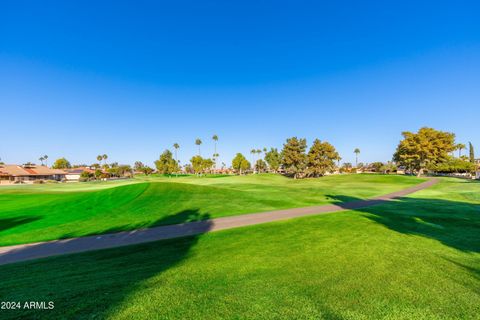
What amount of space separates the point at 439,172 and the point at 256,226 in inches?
4329

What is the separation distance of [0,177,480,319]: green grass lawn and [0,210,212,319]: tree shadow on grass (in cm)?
3

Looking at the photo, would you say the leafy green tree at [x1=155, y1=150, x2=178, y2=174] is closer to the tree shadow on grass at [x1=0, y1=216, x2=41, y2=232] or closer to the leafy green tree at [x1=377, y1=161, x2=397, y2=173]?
the tree shadow on grass at [x1=0, y1=216, x2=41, y2=232]

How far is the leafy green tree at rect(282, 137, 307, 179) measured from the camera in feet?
249

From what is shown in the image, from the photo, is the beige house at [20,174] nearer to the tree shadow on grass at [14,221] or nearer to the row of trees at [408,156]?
the row of trees at [408,156]

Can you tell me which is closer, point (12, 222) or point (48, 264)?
point (48, 264)

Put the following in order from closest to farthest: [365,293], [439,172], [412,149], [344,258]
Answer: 1. [365,293]
2. [344,258]
3. [412,149]
4. [439,172]

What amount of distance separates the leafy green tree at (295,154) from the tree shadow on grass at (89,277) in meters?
68.7

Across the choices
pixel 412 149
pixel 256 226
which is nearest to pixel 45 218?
pixel 256 226

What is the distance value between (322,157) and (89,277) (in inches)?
2948

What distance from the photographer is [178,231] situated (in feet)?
42.4

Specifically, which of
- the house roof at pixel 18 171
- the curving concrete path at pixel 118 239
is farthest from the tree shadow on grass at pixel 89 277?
the house roof at pixel 18 171

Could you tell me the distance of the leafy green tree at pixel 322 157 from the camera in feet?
240

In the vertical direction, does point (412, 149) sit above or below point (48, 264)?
above

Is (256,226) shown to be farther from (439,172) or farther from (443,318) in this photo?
(439,172)
